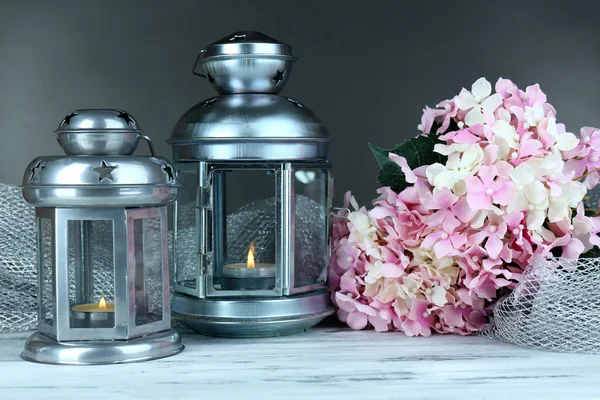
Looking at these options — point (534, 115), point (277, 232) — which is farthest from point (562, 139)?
point (277, 232)

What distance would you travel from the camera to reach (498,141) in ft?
3.98

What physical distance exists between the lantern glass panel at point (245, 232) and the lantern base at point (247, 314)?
1.8 inches

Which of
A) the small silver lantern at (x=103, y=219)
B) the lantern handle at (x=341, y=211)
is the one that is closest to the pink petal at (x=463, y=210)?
the lantern handle at (x=341, y=211)

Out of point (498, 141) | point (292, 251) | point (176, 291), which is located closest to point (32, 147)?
point (176, 291)

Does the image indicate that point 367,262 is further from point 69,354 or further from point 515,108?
point 69,354

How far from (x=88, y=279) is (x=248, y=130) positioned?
284 mm

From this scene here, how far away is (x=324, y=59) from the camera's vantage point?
72.4 inches

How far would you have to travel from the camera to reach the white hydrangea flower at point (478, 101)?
123cm

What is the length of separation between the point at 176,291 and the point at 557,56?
956 mm

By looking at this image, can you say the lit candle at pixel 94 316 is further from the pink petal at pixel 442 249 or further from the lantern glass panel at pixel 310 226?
the pink petal at pixel 442 249

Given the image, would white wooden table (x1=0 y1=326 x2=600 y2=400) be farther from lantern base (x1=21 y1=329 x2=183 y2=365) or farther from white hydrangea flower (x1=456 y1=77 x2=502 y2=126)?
white hydrangea flower (x1=456 y1=77 x2=502 y2=126)

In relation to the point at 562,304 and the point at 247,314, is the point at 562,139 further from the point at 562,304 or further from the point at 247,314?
the point at 247,314

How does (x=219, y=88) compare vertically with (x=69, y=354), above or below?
above

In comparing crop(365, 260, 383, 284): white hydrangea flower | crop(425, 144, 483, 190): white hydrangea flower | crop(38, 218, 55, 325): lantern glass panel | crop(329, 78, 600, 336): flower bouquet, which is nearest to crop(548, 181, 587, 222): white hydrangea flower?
crop(329, 78, 600, 336): flower bouquet
